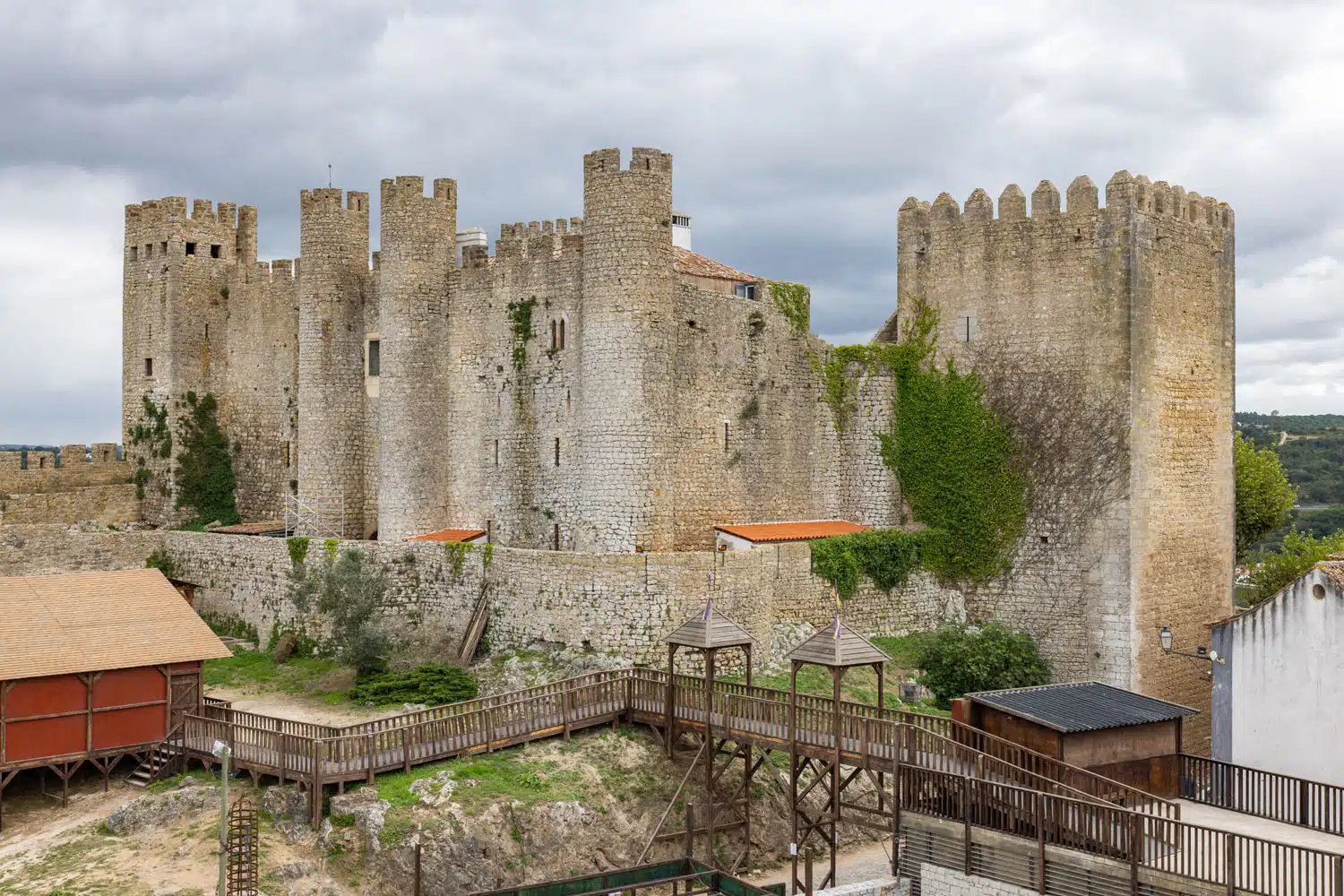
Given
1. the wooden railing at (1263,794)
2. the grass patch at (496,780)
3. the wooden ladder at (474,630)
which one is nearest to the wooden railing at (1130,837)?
the wooden railing at (1263,794)

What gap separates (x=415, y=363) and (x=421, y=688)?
963cm

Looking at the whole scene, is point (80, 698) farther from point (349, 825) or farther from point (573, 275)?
point (573, 275)

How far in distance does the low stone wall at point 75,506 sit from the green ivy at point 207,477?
5.95ft

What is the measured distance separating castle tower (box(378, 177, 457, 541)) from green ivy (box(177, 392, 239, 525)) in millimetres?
8602

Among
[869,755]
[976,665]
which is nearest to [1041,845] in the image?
[869,755]

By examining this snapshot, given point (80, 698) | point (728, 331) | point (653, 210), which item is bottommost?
point (80, 698)

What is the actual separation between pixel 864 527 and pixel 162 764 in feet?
58.6

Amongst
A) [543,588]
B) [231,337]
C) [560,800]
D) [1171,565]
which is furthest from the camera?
→ [231,337]

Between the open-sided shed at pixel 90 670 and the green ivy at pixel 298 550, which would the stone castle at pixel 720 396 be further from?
the open-sided shed at pixel 90 670

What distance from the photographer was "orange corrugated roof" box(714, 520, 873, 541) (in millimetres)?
32406

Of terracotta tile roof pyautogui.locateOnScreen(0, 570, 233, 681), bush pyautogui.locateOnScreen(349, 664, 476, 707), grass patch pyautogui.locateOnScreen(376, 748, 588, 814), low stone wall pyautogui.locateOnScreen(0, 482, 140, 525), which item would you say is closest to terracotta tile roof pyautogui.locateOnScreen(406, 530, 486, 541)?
bush pyautogui.locateOnScreen(349, 664, 476, 707)

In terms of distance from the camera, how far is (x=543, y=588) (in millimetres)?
29672

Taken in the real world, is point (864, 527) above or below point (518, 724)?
above

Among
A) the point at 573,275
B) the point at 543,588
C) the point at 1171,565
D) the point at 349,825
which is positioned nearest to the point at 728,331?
the point at 573,275
